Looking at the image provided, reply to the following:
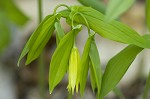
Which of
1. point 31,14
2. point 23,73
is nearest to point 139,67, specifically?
point 23,73

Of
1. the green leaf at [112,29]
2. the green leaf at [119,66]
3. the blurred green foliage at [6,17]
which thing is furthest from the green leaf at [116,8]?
the blurred green foliage at [6,17]

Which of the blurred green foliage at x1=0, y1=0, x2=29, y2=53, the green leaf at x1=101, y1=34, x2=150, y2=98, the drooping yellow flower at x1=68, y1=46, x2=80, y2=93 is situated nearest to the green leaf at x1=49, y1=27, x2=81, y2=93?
the drooping yellow flower at x1=68, y1=46, x2=80, y2=93

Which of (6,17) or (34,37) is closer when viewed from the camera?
(34,37)

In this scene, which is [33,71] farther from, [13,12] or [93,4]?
[93,4]

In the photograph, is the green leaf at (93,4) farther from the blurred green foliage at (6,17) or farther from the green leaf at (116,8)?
the blurred green foliage at (6,17)

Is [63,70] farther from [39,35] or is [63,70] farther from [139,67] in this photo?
[139,67]

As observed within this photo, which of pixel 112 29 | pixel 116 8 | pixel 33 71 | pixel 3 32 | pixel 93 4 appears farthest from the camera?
pixel 33 71

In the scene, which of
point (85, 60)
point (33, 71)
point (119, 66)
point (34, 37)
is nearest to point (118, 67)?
point (119, 66)
